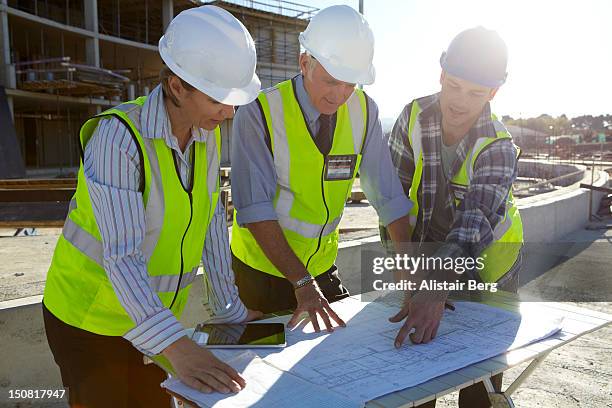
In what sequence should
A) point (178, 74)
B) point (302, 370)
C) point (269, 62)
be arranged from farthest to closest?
point (269, 62)
point (178, 74)
point (302, 370)

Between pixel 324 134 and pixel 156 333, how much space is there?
1.31 m

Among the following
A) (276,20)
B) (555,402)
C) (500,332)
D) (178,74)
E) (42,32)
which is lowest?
(555,402)

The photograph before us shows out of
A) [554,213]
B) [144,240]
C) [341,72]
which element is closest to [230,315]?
[144,240]

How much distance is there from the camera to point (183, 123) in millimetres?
2004

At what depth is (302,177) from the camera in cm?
261

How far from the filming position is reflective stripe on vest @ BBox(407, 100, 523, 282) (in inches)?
102

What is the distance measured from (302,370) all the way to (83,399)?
855 mm

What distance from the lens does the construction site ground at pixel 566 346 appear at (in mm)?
3738

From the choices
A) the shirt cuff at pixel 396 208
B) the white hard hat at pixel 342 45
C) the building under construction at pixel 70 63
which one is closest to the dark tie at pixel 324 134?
the white hard hat at pixel 342 45

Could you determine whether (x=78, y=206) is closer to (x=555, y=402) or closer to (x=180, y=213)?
(x=180, y=213)

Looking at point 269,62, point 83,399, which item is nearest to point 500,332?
point 83,399

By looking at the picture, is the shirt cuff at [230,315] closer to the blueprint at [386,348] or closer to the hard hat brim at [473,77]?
the blueprint at [386,348]

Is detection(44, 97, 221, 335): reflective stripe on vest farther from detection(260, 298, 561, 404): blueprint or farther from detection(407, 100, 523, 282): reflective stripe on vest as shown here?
detection(407, 100, 523, 282): reflective stripe on vest

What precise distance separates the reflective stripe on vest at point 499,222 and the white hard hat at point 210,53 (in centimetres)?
112
